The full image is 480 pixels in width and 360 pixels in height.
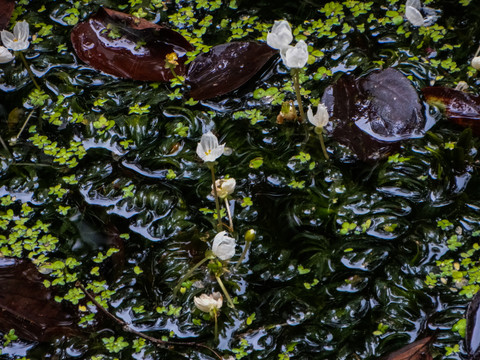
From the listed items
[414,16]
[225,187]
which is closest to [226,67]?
[225,187]

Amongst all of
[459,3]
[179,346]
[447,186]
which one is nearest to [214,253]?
[179,346]

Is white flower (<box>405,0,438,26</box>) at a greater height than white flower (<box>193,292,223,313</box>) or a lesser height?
greater

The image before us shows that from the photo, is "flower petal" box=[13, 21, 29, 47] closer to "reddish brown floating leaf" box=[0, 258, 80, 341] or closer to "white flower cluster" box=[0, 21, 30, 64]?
"white flower cluster" box=[0, 21, 30, 64]

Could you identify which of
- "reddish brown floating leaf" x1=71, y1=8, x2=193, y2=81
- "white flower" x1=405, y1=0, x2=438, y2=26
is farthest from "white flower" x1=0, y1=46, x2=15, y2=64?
"white flower" x1=405, y1=0, x2=438, y2=26

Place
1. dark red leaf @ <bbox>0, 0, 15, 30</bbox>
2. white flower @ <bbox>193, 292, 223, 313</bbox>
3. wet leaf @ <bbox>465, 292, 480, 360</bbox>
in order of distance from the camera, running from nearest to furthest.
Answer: wet leaf @ <bbox>465, 292, 480, 360</bbox>
white flower @ <bbox>193, 292, 223, 313</bbox>
dark red leaf @ <bbox>0, 0, 15, 30</bbox>

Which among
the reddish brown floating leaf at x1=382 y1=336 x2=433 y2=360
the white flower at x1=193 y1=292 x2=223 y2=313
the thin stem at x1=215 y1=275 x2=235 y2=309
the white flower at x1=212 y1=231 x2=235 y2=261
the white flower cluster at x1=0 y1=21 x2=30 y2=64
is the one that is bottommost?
the reddish brown floating leaf at x1=382 y1=336 x2=433 y2=360

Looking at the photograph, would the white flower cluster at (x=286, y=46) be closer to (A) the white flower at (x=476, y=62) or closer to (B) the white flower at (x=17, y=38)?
(A) the white flower at (x=476, y=62)

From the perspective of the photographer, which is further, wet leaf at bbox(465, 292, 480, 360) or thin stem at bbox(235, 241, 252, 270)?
thin stem at bbox(235, 241, 252, 270)

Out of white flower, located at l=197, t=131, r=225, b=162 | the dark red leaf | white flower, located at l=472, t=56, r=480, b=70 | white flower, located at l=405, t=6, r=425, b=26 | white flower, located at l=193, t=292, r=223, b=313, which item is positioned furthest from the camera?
the dark red leaf
